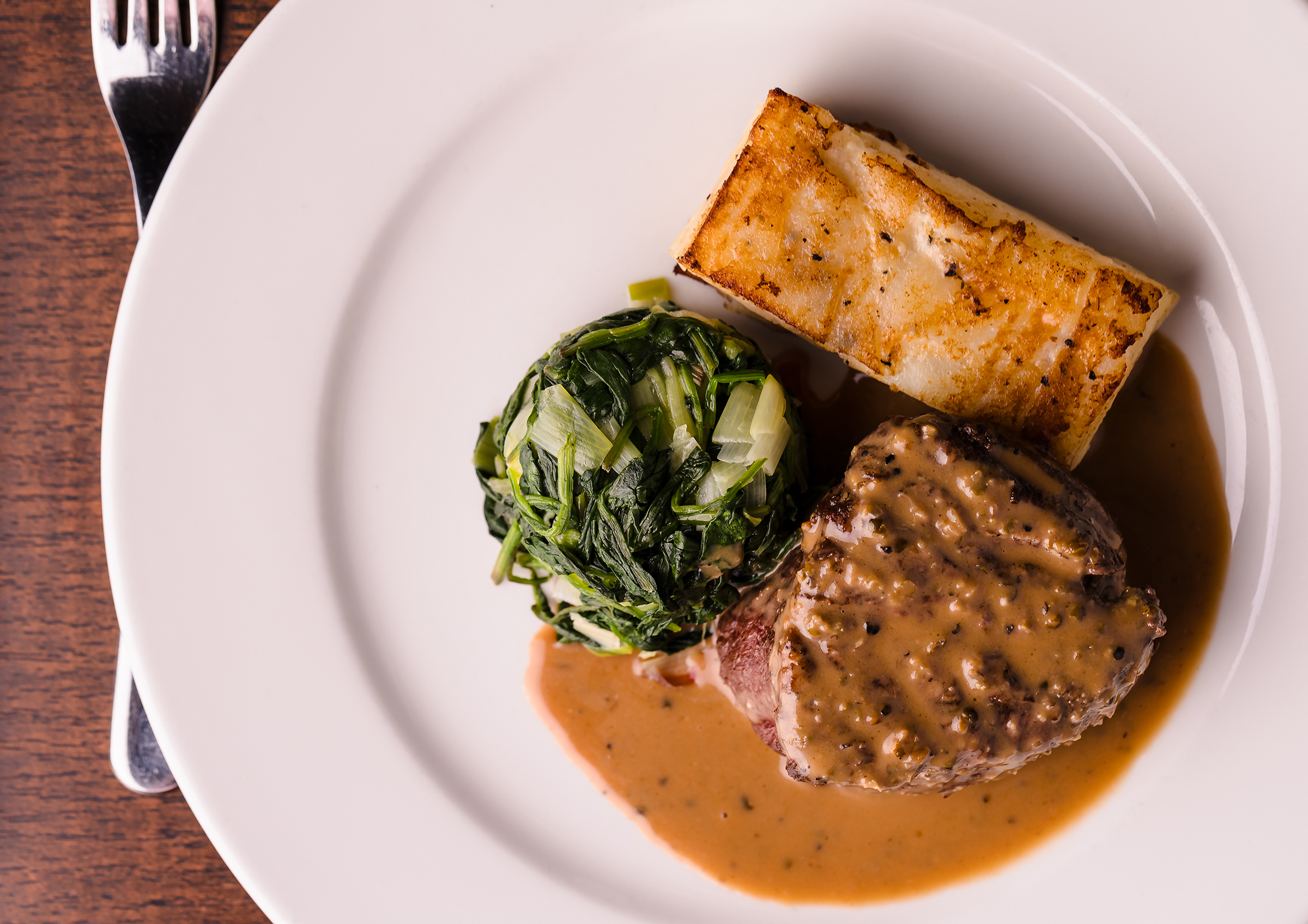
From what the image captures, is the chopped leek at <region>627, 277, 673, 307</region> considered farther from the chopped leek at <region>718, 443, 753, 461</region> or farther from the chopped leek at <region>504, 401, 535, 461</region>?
the chopped leek at <region>718, 443, 753, 461</region>

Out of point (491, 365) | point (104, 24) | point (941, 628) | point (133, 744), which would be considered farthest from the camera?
point (133, 744)

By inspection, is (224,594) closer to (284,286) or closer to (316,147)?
(284,286)

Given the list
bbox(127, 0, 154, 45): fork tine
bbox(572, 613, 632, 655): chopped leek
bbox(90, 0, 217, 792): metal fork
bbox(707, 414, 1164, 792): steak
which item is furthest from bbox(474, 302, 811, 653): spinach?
bbox(127, 0, 154, 45): fork tine

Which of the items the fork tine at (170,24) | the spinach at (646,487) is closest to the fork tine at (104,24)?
the fork tine at (170,24)

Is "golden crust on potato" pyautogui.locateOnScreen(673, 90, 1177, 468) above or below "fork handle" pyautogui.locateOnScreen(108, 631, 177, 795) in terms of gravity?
above

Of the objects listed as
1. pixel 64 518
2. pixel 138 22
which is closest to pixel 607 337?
pixel 138 22

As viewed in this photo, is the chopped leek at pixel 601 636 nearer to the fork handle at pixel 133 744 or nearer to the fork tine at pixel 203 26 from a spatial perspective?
the fork handle at pixel 133 744

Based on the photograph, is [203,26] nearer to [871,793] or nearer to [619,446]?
[619,446]
